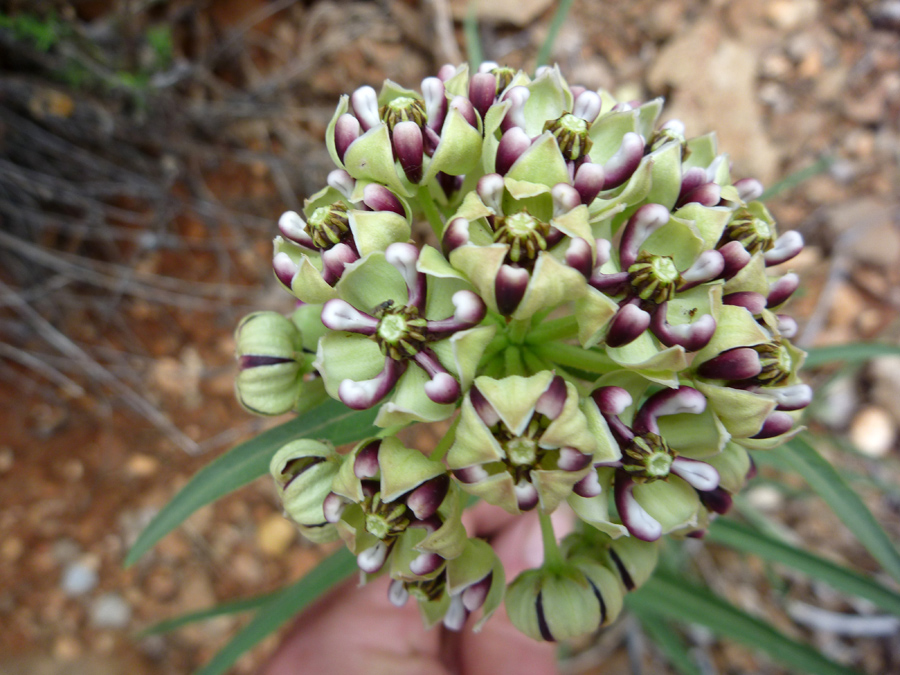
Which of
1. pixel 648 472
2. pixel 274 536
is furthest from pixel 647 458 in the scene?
pixel 274 536

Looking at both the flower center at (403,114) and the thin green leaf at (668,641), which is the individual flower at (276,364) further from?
the thin green leaf at (668,641)

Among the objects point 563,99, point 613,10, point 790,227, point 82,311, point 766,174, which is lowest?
point 790,227

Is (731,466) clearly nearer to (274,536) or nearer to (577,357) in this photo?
(577,357)

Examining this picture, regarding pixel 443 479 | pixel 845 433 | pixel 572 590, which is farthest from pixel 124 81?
pixel 845 433

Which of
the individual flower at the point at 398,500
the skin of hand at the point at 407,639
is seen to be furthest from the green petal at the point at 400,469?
the skin of hand at the point at 407,639

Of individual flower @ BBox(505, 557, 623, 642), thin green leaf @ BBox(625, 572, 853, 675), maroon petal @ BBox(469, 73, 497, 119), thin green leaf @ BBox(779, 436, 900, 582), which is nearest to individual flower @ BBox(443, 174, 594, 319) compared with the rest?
maroon petal @ BBox(469, 73, 497, 119)

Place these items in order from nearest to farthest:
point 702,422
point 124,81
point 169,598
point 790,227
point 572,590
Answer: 1. point 702,422
2. point 572,590
3. point 124,81
4. point 169,598
5. point 790,227

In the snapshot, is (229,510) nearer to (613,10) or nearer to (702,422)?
(702,422)
